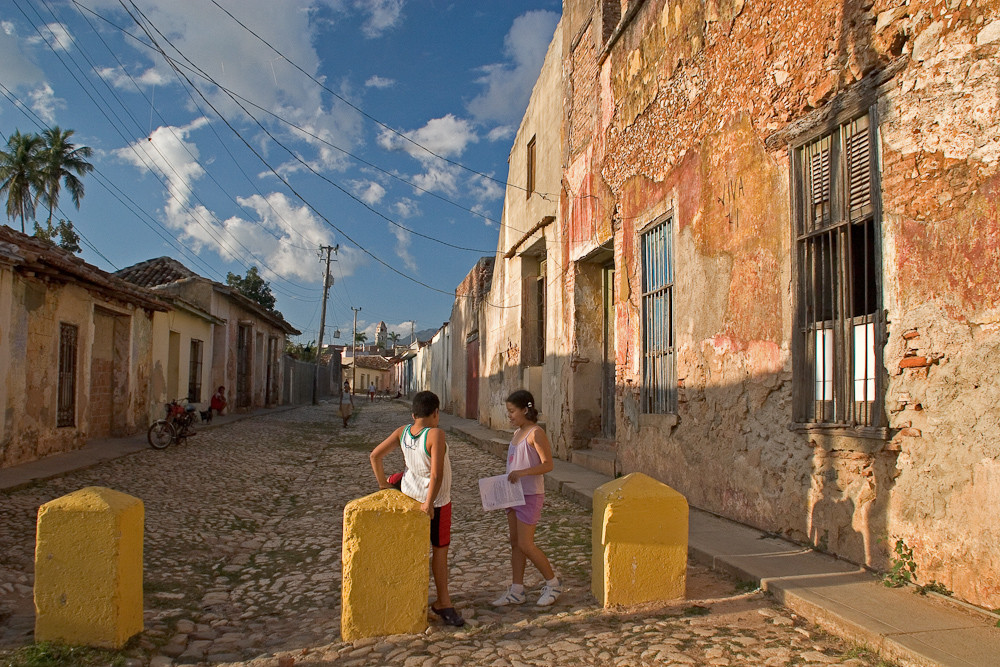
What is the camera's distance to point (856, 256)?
486 centimetres

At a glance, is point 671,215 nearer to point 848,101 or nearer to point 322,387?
point 848,101

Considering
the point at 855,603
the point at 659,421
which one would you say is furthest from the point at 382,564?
the point at 659,421

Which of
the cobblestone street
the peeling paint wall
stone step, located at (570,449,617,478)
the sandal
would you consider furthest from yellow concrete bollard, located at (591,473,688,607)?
the peeling paint wall

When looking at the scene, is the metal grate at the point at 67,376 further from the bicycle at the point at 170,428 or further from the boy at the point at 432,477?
the boy at the point at 432,477

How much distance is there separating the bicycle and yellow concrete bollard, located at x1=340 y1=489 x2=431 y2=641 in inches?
359

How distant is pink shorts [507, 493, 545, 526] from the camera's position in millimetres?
4379

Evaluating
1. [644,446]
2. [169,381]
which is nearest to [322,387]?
[169,381]

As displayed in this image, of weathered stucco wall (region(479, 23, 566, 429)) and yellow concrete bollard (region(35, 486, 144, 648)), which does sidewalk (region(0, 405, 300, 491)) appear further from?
weathered stucco wall (region(479, 23, 566, 429))

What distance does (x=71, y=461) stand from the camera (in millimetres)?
9586

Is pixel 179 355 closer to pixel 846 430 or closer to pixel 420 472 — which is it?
pixel 420 472

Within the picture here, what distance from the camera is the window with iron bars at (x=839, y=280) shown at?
15.0 ft

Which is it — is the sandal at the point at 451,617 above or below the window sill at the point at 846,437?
below

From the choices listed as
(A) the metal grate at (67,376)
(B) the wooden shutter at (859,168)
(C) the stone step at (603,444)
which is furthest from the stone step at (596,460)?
(A) the metal grate at (67,376)

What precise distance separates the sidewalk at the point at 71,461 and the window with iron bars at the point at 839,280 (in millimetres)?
7581
